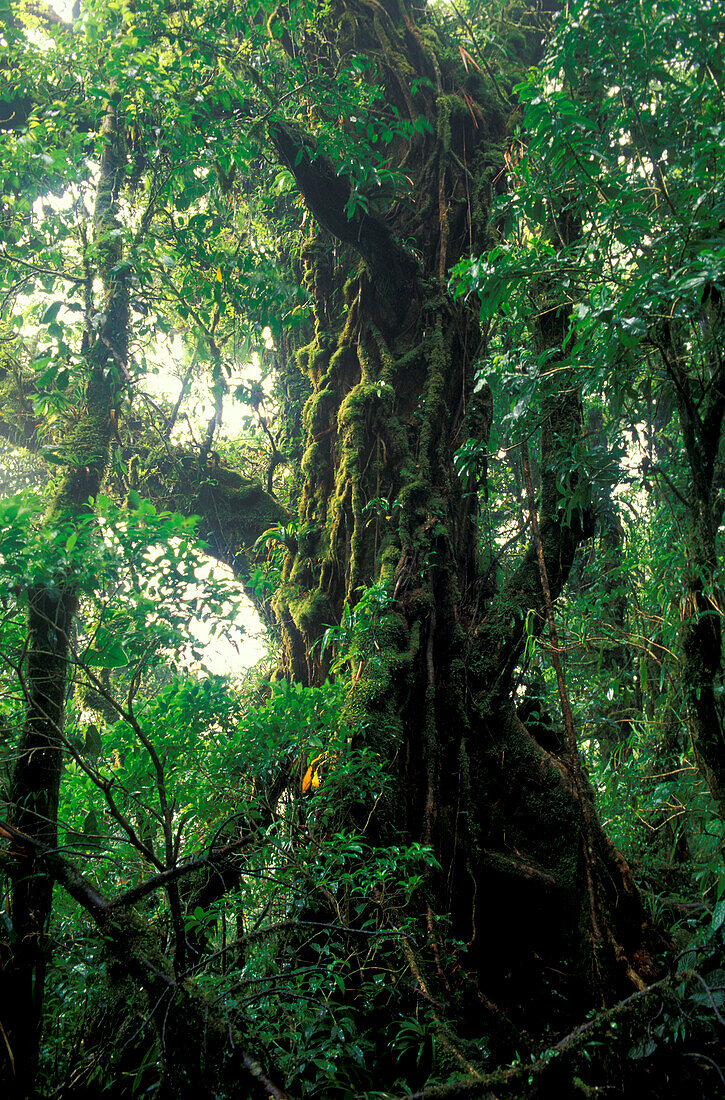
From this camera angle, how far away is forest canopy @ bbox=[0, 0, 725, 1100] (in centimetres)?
150

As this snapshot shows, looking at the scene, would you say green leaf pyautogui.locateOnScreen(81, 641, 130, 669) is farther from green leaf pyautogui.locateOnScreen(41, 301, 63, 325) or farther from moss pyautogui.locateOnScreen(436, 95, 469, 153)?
moss pyautogui.locateOnScreen(436, 95, 469, 153)

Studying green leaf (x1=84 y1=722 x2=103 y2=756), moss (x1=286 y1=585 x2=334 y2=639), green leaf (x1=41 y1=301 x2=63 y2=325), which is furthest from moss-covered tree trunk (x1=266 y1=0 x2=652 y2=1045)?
green leaf (x1=41 y1=301 x2=63 y2=325)

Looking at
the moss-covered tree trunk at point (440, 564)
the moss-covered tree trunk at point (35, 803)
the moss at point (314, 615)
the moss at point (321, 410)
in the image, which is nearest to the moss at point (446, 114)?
the moss-covered tree trunk at point (440, 564)

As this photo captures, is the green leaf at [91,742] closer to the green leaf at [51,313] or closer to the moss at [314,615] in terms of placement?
the moss at [314,615]

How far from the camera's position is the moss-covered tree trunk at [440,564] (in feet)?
8.50

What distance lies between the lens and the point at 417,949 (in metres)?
1.89

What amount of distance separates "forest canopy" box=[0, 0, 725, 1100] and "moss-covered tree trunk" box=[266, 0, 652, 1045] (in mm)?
24

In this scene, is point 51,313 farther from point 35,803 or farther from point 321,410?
point 35,803

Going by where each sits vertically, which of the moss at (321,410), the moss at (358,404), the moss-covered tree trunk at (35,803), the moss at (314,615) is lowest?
the moss-covered tree trunk at (35,803)

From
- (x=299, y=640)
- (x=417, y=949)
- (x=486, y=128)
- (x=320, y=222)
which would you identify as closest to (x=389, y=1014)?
(x=417, y=949)

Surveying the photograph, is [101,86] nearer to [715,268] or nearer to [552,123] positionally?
[552,123]

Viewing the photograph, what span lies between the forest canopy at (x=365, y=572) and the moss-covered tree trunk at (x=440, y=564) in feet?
0.08

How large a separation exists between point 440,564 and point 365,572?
465mm

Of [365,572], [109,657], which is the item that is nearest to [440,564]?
[365,572]
